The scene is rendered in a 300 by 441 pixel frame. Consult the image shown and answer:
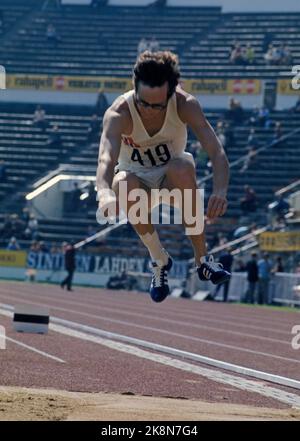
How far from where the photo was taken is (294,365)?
13.5m

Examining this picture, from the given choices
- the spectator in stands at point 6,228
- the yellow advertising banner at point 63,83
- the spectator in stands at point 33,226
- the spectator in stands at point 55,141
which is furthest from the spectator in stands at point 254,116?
the spectator in stands at point 6,228

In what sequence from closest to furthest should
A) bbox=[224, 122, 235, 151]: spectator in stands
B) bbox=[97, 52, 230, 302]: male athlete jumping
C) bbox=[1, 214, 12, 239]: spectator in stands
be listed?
bbox=[97, 52, 230, 302]: male athlete jumping, bbox=[224, 122, 235, 151]: spectator in stands, bbox=[1, 214, 12, 239]: spectator in stands

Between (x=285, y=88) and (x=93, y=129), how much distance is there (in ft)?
21.1

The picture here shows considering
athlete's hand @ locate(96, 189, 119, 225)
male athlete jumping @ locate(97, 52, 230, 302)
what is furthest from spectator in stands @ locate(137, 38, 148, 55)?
athlete's hand @ locate(96, 189, 119, 225)

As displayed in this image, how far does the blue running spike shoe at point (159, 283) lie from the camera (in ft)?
32.2

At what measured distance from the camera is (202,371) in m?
12.2

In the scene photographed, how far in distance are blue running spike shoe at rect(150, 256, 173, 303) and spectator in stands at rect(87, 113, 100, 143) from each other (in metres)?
29.5

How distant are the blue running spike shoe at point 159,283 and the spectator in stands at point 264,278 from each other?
1866 centimetres

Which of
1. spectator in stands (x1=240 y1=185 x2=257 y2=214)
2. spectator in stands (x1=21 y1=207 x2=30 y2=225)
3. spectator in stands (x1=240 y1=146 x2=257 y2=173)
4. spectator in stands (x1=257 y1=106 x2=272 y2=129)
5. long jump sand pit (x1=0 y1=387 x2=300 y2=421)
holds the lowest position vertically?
long jump sand pit (x1=0 y1=387 x2=300 y2=421)

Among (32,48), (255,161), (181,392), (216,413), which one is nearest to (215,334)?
(181,392)

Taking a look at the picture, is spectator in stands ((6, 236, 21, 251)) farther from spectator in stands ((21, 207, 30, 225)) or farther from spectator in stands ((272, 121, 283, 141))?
spectator in stands ((272, 121, 283, 141))

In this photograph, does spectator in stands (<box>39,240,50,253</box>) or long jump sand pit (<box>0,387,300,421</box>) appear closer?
long jump sand pit (<box>0,387,300,421</box>)

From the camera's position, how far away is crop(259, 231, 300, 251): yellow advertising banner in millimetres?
29181
